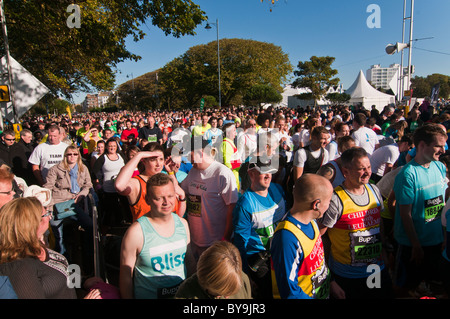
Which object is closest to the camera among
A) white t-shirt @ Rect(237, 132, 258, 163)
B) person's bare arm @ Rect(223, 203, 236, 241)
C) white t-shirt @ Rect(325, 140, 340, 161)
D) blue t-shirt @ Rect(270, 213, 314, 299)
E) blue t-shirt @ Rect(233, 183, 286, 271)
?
blue t-shirt @ Rect(270, 213, 314, 299)

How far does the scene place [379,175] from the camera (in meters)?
4.34

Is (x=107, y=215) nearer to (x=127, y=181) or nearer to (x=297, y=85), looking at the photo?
(x=127, y=181)

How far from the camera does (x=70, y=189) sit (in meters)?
4.26

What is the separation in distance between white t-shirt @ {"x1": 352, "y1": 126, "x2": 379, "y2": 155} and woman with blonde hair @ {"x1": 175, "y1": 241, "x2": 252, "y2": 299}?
14.9 feet

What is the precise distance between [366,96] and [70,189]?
3805 cm

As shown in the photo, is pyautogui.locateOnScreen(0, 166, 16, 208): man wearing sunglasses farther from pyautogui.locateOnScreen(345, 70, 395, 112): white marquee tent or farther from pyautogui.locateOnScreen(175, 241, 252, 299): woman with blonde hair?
pyautogui.locateOnScreen(345, 70, 395, 112): white marquee tent

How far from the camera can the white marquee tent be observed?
112ft

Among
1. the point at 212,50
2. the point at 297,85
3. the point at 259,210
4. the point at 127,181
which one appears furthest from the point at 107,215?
the point at 297,85

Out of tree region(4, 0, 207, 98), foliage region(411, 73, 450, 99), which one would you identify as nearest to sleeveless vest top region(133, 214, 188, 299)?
tree region(4, 0, 207, 98)

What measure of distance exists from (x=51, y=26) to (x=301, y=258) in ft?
35.3

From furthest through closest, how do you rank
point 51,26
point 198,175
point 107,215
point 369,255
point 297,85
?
point 297,85 → point 51,26 → point 107,215 → point 198,175 → point 369,255

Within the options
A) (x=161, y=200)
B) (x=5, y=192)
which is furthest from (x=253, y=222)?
(x=5, y=192)

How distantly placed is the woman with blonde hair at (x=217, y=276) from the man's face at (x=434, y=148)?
2.24 m

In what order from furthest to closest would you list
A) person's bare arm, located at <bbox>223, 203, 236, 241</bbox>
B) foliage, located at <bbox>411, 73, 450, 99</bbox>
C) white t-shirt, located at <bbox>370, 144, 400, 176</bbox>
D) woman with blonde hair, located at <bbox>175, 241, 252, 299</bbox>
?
foliage, located at <bbox>411, 73, 450, 99</bbox>
white t-shirt, located at <bbox>370, 144, 400, 176</bbox>
person's bare arm, located at <bbox>223, 203, 236, 241</bbox>
woman with blonde hair, located at <bbox>175, 241, 252, 299</bbox>
